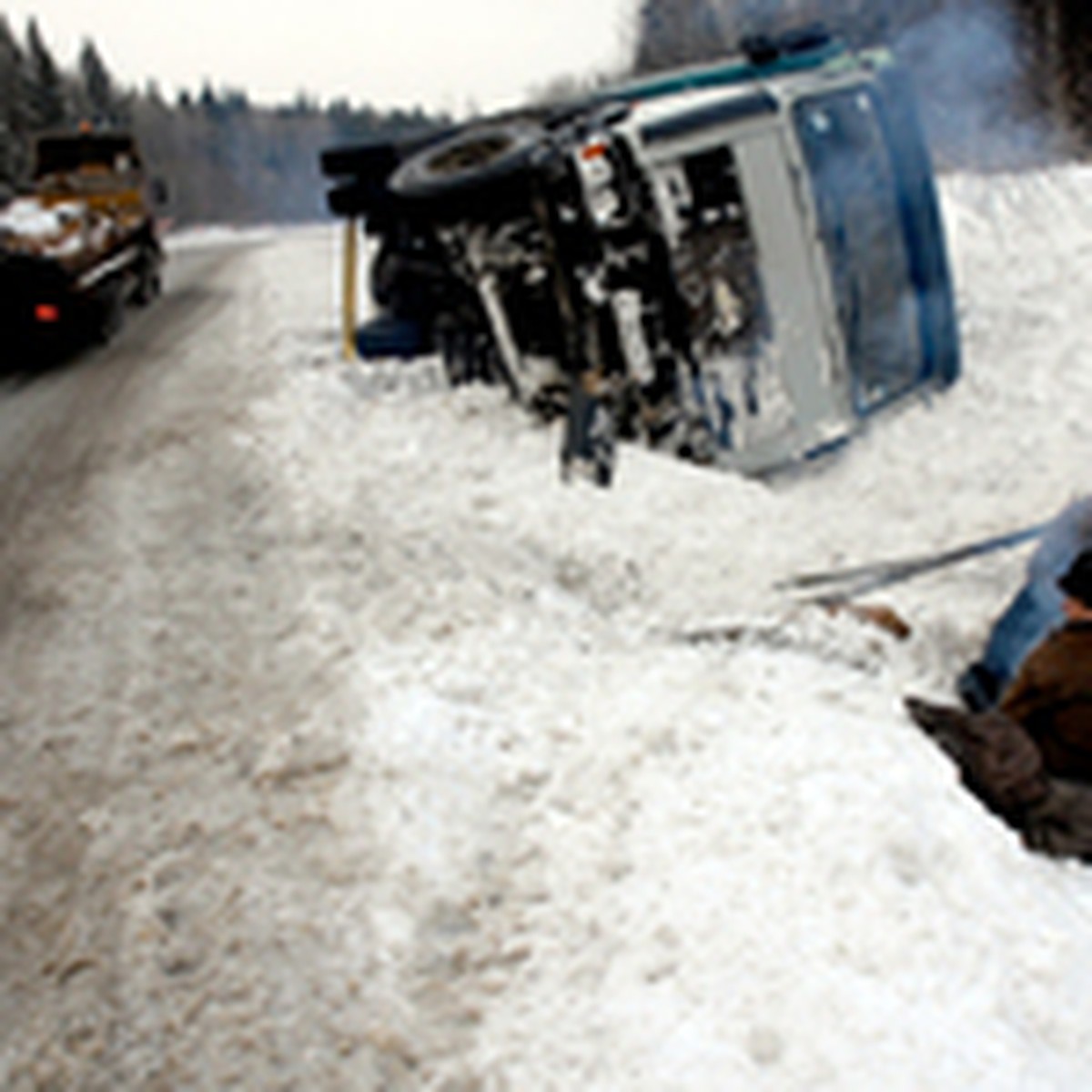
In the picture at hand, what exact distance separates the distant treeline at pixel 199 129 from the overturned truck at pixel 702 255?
1366 centimetres

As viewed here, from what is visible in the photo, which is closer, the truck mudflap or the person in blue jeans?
the person in blue jeans

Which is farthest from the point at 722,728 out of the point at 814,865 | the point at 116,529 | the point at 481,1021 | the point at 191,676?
the point at 116,529

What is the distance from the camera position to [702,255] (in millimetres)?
6145

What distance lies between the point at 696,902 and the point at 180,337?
10077 mm

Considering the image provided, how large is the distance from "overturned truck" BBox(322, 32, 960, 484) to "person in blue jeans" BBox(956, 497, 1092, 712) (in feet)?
6.90

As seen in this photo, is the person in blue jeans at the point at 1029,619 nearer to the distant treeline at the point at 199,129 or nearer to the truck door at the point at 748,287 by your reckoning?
the truck door at the point at 748,287

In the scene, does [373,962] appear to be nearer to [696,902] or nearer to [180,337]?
[696,902]

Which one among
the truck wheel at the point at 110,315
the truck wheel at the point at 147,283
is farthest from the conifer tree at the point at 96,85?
the truck wheel at the point at 110,315

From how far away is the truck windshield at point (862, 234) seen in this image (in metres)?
6.64

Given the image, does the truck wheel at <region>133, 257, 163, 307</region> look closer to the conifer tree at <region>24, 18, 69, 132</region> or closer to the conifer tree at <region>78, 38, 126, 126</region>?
the conifer tree at <region>24, 18, 69, 132</region>

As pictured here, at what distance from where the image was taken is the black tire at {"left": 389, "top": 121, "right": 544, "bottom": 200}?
634 cm

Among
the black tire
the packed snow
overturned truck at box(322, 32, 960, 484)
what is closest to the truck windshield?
overturned truck at box(322, 32, 960, 484)

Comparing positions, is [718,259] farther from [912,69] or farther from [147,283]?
[912,69]

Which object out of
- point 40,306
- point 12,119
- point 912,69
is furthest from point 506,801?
point 12,119
